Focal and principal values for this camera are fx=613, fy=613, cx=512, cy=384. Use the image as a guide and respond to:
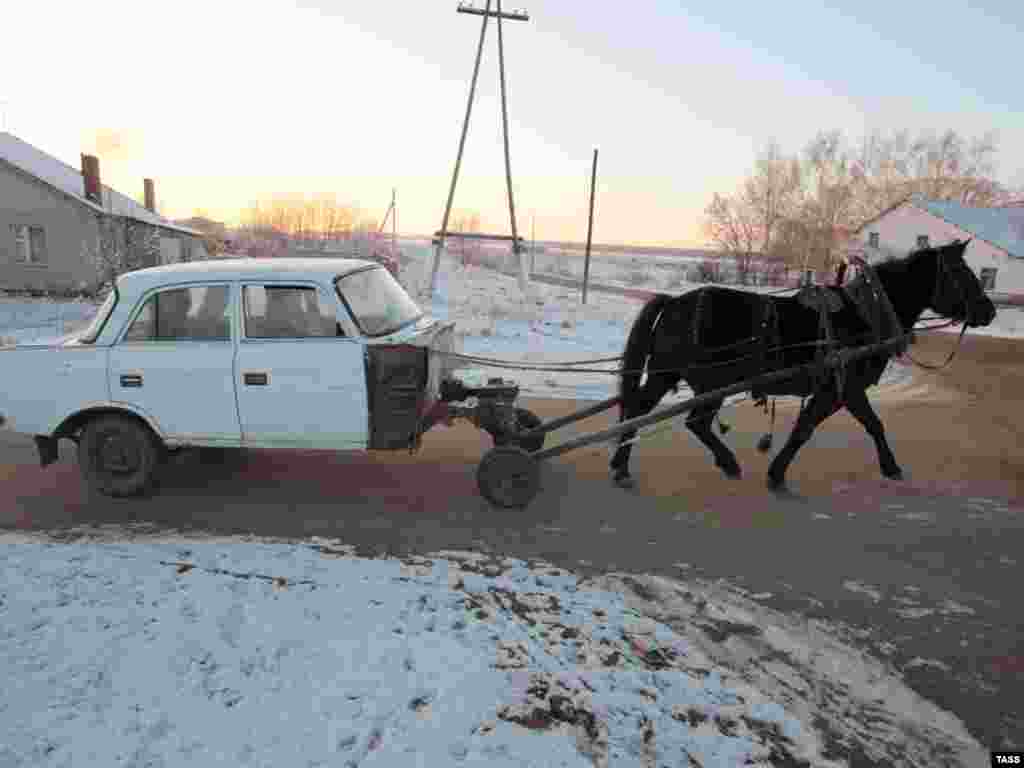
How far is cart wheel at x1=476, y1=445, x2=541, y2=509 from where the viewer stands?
4.71m

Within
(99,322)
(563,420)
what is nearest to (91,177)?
(99,322)

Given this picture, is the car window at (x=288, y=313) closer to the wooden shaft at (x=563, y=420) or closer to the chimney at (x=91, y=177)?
the wooden shaft at (x=563, y=420)

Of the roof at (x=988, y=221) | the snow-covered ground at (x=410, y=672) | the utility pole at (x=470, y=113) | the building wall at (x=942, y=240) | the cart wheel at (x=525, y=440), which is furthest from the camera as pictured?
the roof at (x=988, y=221)

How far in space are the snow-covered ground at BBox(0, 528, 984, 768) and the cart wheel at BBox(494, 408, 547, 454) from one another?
141 centimetres

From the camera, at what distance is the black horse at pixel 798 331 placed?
207 inches

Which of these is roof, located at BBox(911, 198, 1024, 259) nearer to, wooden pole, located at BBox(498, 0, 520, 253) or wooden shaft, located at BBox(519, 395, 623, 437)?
wooden pole, located at BBox(498, 0, 520, 253)

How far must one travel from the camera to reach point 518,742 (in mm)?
2316

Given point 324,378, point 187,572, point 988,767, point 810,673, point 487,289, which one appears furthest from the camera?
point 487,289

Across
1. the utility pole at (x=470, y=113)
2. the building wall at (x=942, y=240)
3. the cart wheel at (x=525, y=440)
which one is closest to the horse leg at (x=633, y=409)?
the cart wheel at (x=525, y=440)

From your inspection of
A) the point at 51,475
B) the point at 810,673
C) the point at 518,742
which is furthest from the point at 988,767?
the point at 51,475

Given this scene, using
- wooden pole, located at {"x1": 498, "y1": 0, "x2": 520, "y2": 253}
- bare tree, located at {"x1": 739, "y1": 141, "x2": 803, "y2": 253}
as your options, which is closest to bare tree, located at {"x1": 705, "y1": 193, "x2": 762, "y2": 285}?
bare tree, located at {"x1": 739, "y1": 141, "x2": 803, "y2": 253}

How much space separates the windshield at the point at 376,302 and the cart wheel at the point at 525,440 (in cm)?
124

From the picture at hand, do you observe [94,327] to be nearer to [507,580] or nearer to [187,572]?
[187,572]

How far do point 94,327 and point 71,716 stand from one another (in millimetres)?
3192
